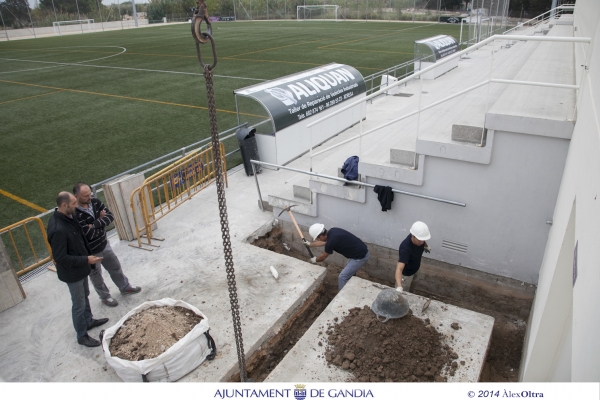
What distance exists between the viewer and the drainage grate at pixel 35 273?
683 cm

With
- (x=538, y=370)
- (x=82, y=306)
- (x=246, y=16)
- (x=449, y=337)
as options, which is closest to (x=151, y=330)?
(x=82, y=306)

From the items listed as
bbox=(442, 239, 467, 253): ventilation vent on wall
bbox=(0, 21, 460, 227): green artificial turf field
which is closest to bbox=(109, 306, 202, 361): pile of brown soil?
bbox=(442, 239, 467, 253): ventilation vent on wall

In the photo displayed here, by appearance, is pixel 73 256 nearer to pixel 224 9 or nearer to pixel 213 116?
pixel 213 116

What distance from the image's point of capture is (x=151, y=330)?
4883mm

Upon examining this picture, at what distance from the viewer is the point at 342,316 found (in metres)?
5.67

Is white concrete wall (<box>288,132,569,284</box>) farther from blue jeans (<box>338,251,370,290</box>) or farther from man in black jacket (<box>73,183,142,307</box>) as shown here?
man in black jacket (<box>73,183,142,307</box>)

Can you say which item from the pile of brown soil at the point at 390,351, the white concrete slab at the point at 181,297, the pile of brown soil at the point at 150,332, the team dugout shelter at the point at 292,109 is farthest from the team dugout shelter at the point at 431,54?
the pile of brown soil at the point at 150,332

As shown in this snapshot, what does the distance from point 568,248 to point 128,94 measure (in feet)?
63.9

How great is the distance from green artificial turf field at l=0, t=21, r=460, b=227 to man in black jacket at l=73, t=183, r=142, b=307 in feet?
13.7

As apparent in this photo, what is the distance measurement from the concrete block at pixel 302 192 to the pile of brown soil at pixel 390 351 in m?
3.19

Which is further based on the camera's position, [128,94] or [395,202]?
[128,94]

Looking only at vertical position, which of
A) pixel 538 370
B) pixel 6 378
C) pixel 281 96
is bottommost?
pixel 6 378
